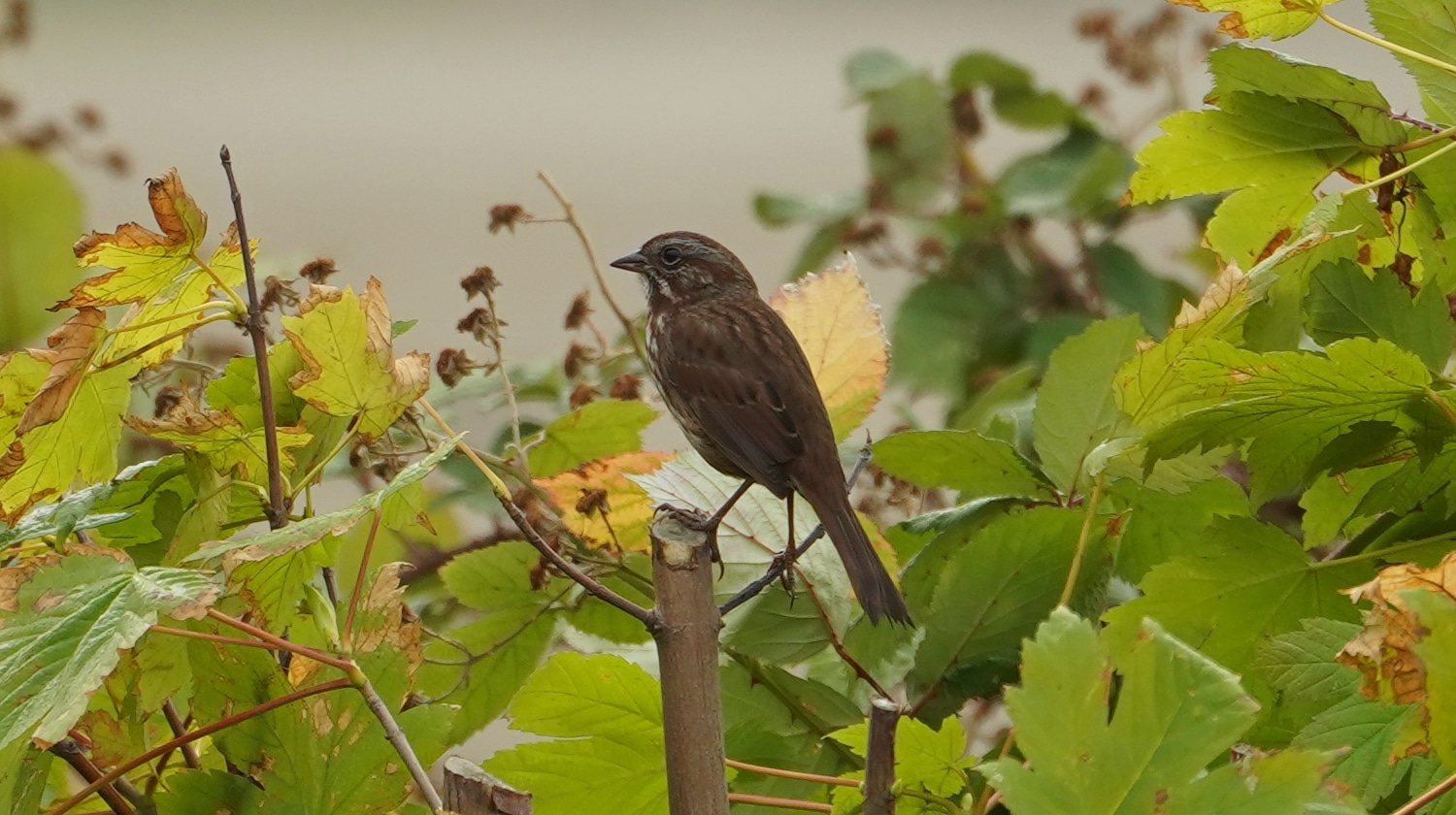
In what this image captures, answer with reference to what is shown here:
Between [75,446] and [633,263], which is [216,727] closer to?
[75,446]

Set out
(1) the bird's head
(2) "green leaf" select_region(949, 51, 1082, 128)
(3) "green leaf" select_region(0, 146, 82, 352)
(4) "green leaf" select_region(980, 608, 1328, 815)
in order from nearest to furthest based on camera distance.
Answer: (4) "green leaf" select_region(980, 608, 1328, 815)
(3) "green leaf" select_region(0, 146, 82, 352)
(1) the bird's head
(2) "green leaf" select_region(949, 51, 1082, 128)

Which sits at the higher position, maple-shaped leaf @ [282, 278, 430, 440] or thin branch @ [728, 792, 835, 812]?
maple-shaped leaf @ [282, 278, 430, 440]

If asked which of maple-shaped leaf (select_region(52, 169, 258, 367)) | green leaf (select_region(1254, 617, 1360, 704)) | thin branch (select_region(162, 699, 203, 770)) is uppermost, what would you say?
maple-shaped leaf (select_region(52, 169, 258, 367))

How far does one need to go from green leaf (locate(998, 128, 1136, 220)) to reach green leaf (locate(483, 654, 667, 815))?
64.2 inches

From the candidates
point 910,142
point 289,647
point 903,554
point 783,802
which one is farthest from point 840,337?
point 910,142

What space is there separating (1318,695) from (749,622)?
1.18 ft

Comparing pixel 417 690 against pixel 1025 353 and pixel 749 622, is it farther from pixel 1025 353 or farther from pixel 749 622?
pixel 1025 353

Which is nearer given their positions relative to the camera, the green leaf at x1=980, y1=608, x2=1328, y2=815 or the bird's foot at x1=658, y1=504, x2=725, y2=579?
the green leaf at x1=980, y1=608, x2=1328, y2=815

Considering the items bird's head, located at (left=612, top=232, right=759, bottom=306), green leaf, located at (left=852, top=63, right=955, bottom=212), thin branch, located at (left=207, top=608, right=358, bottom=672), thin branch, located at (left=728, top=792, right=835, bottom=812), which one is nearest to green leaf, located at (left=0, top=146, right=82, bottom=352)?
bird's head, located at (left=612, top=232, right=759, bottom=306)

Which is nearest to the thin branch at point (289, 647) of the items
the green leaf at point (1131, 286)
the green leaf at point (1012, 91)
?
the green leaf at point (1131, 286)

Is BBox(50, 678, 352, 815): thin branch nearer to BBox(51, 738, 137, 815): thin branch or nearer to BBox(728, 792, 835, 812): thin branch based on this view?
BBox(51, 738, 137, 815): thin branch

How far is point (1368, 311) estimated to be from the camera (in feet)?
2.83

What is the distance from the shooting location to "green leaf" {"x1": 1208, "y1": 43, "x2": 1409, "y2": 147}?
88 centimetres

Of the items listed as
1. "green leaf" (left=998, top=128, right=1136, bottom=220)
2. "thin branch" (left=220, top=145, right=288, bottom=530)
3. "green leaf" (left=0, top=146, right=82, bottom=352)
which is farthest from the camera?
"green leaf" (left=998, top=128, right=1136, bottom=220)
